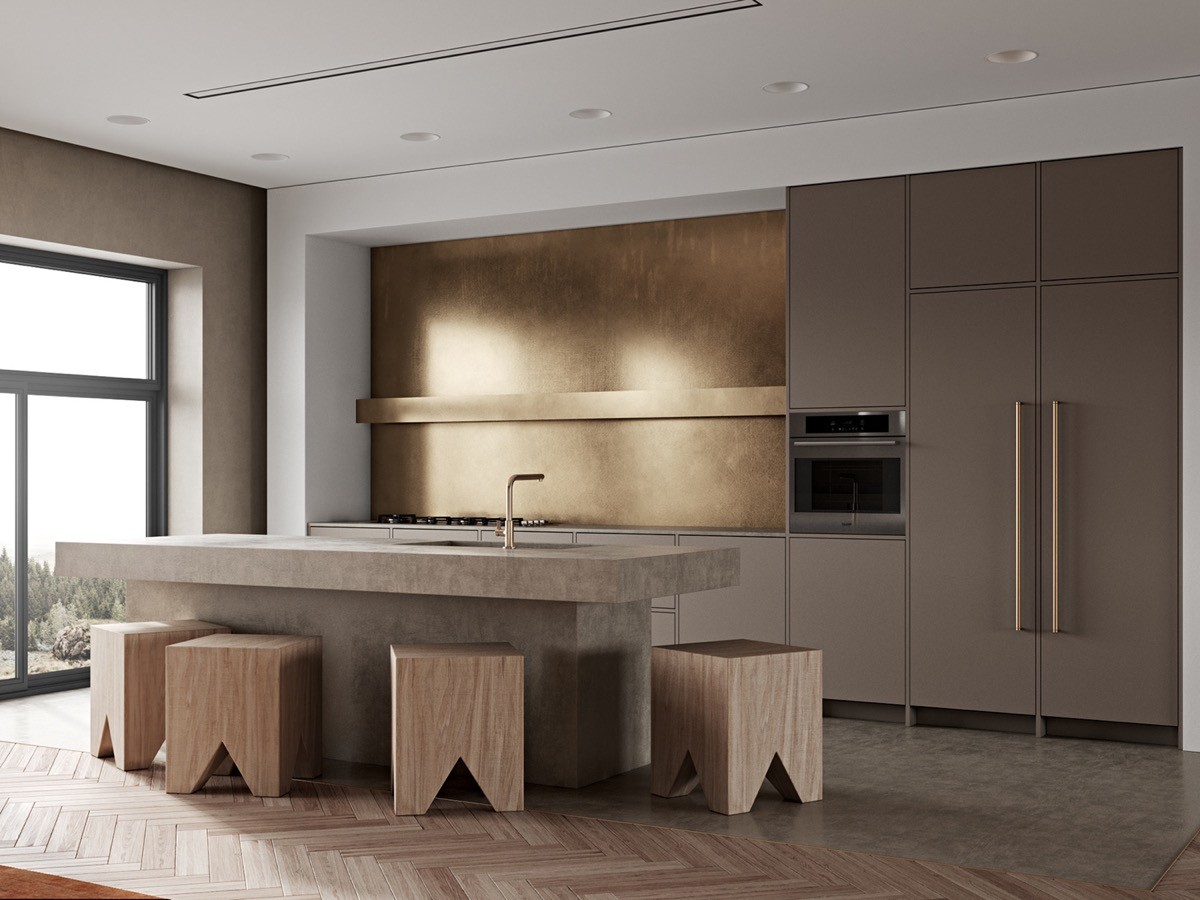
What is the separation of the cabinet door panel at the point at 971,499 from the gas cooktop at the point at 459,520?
2.21 metres

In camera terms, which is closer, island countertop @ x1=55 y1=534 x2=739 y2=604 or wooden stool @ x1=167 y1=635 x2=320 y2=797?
island countertop @ x1=55 y1=534 x2=739 y2=604

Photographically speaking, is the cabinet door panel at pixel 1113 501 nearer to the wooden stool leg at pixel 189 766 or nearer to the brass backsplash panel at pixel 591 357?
the brass backsplash panel at pixel 591 357

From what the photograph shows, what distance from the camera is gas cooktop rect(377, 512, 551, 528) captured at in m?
7.33

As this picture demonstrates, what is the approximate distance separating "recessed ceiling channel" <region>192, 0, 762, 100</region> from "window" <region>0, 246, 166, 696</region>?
1.76 metres

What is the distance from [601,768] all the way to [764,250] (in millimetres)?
3137

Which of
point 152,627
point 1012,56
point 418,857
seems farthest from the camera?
point 1012,56

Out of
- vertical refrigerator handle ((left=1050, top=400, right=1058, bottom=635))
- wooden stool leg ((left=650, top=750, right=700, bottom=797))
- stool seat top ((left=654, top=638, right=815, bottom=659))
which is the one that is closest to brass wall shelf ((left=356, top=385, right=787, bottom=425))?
vertical refrigerator handle ((left=1050, top=400, right=1058, bottom=635))

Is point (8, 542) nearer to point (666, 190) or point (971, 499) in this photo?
point (666, 190)

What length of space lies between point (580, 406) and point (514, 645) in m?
2.72

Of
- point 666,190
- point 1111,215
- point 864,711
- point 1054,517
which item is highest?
point 666,190

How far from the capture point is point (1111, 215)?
5566mm

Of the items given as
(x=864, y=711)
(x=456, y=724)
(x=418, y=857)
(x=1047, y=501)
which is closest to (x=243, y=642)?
(x=456, y=724)

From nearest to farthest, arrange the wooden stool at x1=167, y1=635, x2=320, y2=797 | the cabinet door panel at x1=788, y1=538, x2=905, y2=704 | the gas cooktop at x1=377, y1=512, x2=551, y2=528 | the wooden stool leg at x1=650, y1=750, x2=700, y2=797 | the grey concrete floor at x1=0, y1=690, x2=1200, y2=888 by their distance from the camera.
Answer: the grey concrete floor at x1=0, y1=690, x2=1200, y2=888 < the wooden stool leg at x1=650, y1=750, x2=700, y2=797 < the wooden stool at x1=167, y1=635, x2=320, y2=797 < the cabinet door panel at x1=788, y1=538, x2=905, y2=704 < the gas cooktop at x1=377, y1=512, x2=551, y2=528

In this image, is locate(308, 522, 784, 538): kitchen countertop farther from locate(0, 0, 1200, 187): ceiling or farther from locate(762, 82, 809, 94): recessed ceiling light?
locate(762, 82, 809, 94): recessed ceiling light
